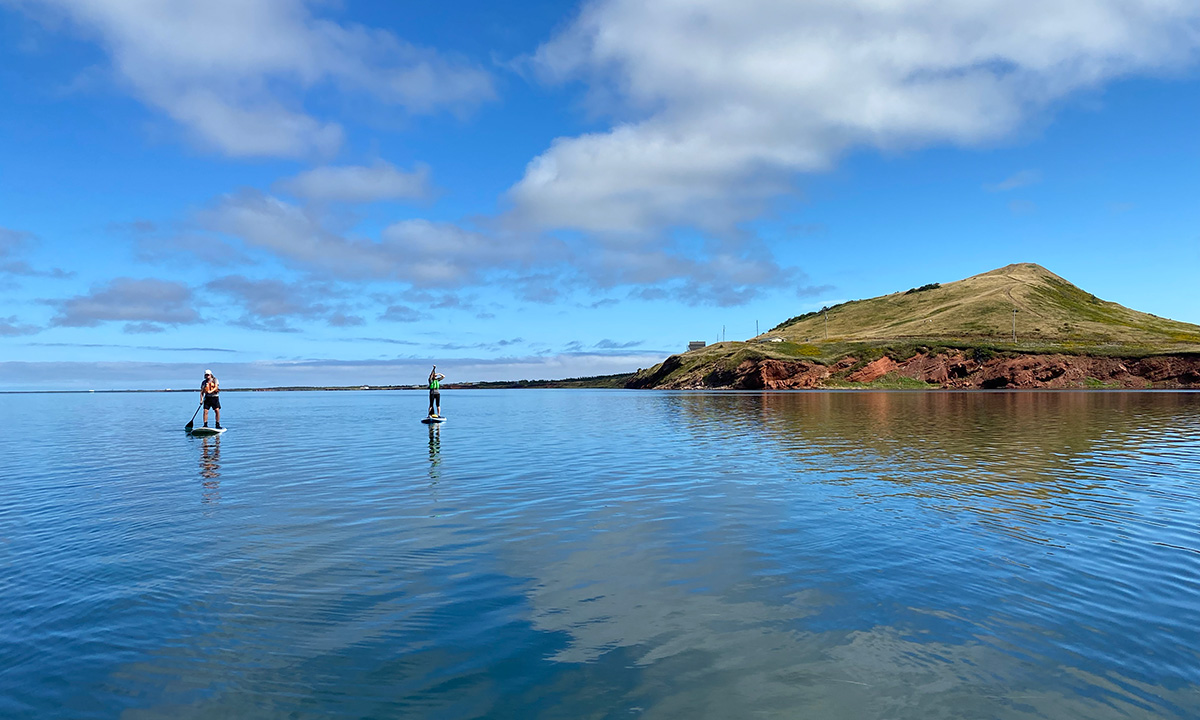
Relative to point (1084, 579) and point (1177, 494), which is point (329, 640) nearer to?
point (1084, 579)

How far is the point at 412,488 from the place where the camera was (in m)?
20.7

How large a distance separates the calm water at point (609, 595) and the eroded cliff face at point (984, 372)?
126 metres

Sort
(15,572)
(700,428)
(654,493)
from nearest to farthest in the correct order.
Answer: (15,572) < (654,493) < (700,428)

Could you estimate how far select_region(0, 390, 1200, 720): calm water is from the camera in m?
7.14

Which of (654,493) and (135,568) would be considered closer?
(135,568)

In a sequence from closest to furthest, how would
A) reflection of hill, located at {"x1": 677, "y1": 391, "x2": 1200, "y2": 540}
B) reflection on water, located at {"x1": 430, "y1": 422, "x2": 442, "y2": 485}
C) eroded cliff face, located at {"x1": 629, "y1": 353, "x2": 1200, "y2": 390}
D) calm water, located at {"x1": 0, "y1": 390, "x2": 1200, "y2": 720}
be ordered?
calm water, located at {"x1": 0, "y1": 390, "x2": 1200, "y2": 720}, reflection of hill, located at {"x1": 677, "y1": 391, "x2": 1200, "y2": 540}, reflection on water, located at {"x1": 430, "y1": 422, "x2": 442, "y2": 485}, eroded cliff face, located at {"x1": 629, "y1": 353, "x2": 1200, "y2": 390}

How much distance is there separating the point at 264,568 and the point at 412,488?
880cm

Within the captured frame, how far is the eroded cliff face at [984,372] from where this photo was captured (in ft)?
418

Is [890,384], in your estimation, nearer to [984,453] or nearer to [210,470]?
[984,453]

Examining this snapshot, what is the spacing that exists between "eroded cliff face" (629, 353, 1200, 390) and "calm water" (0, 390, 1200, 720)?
12575cm

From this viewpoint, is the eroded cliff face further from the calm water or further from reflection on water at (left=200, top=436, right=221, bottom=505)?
reflection on water at (left=200, top=436, right=221, bottom=505)

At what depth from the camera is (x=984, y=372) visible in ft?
450

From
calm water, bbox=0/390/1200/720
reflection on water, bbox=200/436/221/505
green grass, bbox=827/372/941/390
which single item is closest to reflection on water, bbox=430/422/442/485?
calm water, bbox=0/390/1200/720

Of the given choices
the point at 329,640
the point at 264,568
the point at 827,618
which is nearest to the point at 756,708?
the point at 827,618
